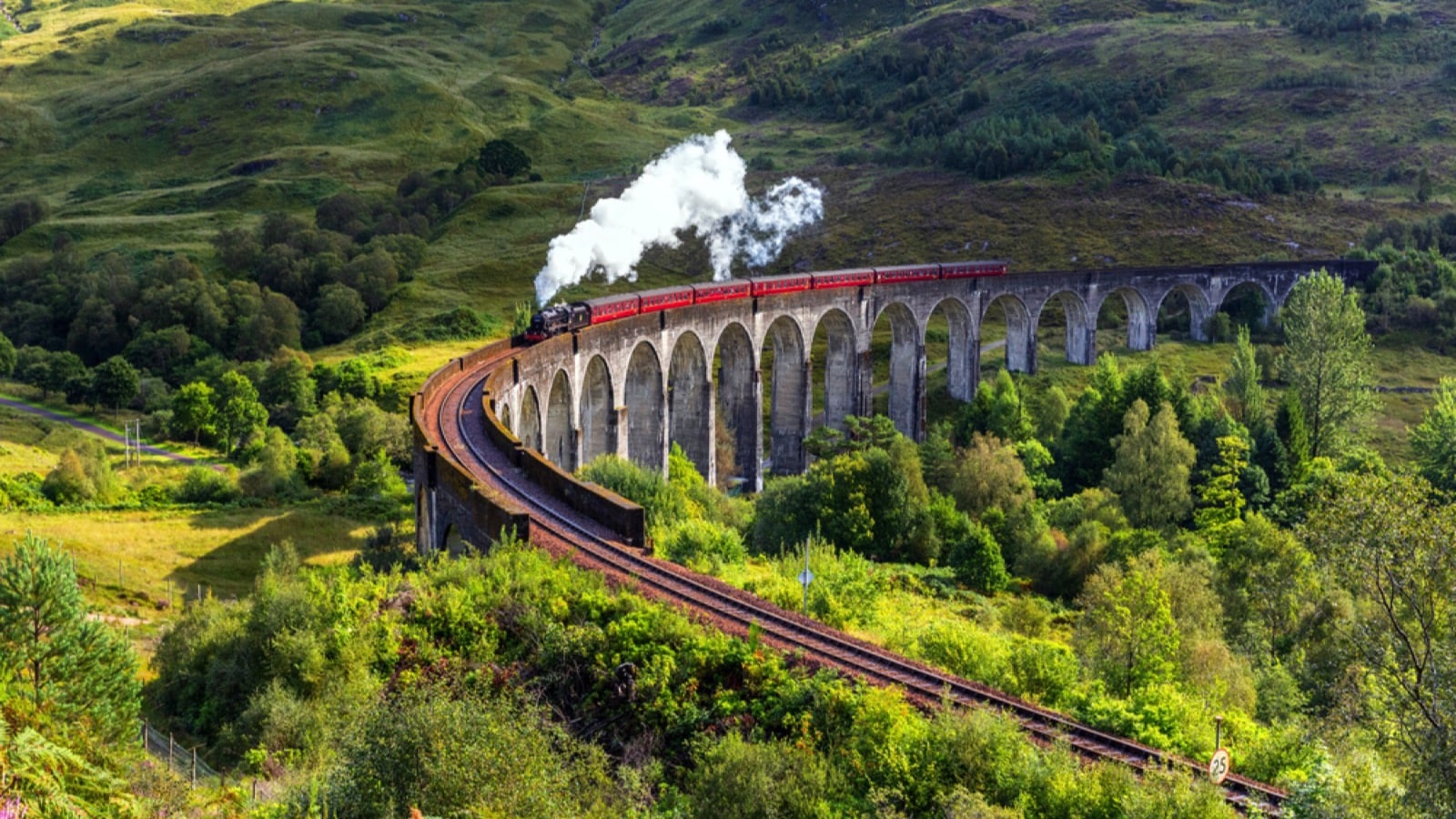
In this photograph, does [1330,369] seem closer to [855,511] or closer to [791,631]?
[855,511]

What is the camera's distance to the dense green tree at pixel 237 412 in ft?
243

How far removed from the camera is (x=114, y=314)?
9725cm

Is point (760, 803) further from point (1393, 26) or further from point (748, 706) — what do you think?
point (1393, 26)

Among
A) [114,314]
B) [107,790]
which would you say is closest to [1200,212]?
[114,314]

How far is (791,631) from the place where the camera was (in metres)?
23.9

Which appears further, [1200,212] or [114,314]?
[1200,212]

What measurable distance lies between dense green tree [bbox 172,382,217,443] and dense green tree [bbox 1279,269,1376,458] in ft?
208

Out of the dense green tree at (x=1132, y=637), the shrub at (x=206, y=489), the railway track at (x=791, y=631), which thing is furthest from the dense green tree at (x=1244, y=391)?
the shrub at (x=206, y=489)

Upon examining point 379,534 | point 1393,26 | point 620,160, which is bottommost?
point 379,534

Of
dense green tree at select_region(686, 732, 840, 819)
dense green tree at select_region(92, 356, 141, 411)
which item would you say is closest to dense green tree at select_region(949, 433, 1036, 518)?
dense green tree at select_region(686, 732, 840, 819)

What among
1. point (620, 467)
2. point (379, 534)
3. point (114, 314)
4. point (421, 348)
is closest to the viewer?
point (620, 467)

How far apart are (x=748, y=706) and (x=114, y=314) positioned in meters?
92.5

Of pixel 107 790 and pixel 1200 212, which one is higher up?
pixel 1200 212

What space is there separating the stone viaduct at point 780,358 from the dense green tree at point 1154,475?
19.9 metres
